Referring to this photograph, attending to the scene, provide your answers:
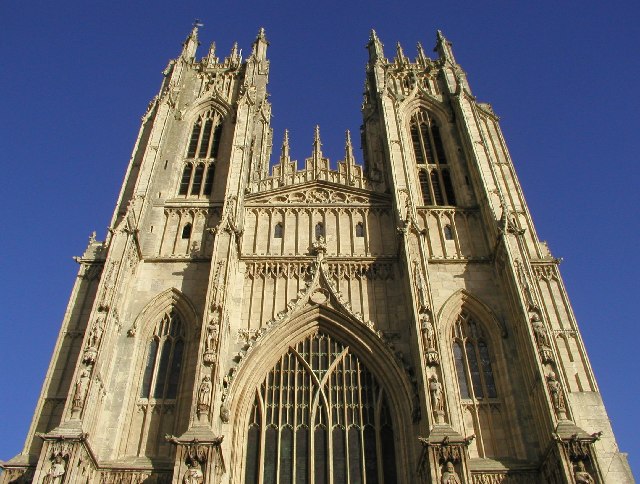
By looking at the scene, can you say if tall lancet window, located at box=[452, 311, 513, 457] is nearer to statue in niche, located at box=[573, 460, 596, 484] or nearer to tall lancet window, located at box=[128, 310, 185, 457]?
statue in niche, located at box=[573, 460, 596, 484]

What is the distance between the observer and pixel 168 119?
88.2 ft

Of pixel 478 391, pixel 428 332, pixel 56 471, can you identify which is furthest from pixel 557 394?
pixel 56 471

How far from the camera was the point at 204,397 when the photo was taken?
1627 centimetres

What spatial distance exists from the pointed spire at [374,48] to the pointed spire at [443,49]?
289 centimetres

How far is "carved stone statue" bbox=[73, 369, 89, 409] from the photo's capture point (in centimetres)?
1603

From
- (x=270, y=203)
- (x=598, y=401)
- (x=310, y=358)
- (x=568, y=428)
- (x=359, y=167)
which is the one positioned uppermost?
(x=359, y=167)

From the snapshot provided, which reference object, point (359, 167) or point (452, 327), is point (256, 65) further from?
point (452, 327)

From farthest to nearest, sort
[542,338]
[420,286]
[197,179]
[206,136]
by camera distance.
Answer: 1. [206,136]
2. [197,179]
3. [420,286]
4. [542,338]

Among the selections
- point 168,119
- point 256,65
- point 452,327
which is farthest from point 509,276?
point 256,65

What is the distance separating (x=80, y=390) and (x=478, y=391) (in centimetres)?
1112

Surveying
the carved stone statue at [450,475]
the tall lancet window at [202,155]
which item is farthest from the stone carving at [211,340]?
the tall lancet window at [202,155]

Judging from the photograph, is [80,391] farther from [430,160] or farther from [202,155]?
[430,160]

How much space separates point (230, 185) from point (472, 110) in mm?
11103

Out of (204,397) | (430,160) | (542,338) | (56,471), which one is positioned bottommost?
(56,471)
